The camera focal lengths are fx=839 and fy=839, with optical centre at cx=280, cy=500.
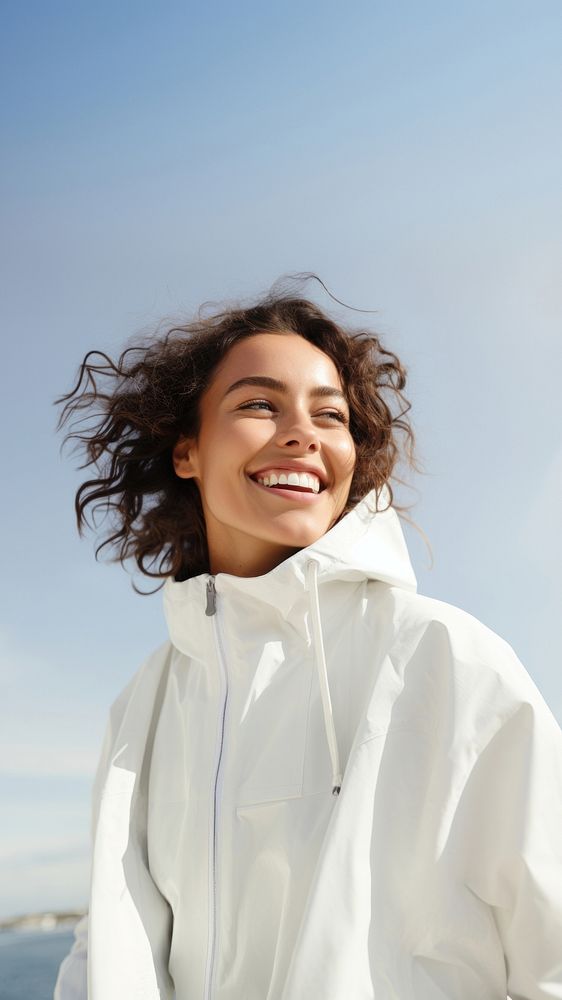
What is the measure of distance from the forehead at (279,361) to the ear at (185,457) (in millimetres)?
223

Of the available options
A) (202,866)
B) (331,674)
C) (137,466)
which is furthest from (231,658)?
(137,466)

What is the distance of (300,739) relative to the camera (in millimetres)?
1786

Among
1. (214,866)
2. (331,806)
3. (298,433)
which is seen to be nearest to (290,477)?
(298,433)

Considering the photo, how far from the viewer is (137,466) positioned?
2.69 metres

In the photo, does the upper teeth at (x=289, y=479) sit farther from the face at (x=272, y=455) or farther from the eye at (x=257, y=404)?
the eye at (x=257, y=404)

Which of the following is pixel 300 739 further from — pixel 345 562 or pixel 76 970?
pixel 76 970

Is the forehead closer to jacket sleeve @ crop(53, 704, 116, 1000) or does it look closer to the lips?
the lips

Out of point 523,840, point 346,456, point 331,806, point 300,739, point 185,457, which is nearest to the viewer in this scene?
point 523,840

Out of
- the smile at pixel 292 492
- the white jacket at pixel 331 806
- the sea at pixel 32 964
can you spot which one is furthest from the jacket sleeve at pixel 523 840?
the sea at pixel 32 964

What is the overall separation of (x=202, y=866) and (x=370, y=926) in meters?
0.50

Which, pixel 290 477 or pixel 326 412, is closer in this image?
pixel 290 477

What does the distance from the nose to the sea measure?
9.01 ft

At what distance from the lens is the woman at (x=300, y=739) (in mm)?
1473

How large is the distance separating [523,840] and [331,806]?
39cm
